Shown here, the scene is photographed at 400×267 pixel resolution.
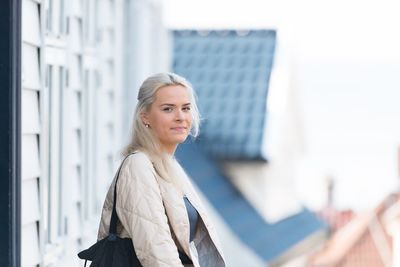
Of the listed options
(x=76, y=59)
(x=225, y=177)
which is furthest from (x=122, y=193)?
(x=225, y=177)

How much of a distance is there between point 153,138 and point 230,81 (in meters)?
14.8

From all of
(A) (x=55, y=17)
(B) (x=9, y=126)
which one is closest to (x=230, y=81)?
(A) (x=55, y=17)

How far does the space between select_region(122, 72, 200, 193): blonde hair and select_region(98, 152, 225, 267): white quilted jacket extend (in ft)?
0.16

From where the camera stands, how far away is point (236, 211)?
18.3 metres

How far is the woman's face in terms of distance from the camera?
5758 millimetres

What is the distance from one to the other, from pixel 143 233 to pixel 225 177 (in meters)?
13.5

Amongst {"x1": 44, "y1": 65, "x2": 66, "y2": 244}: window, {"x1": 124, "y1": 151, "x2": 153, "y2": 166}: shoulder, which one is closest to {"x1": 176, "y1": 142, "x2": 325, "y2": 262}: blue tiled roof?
{"x1": 44, "y1": 65, "x2": 66, "y2": 244}: window

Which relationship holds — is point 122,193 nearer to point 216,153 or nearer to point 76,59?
point 76,59

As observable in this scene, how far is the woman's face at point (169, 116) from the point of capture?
5758mm

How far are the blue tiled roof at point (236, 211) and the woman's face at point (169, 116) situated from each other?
1160 centimetres

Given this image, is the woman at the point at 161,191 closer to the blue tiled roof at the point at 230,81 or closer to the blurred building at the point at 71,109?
the blurred building at the point at 71,109

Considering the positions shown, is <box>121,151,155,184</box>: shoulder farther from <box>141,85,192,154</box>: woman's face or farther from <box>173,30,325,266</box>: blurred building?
<box>173,30,325,266</box>: blurred building

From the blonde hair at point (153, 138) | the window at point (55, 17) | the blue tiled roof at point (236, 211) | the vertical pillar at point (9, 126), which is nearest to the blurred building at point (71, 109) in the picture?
the window at point (55, 17)

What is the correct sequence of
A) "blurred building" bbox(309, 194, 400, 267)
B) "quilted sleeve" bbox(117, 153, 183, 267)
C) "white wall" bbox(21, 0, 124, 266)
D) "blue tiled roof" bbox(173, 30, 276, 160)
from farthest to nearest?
"blurred building" bbox(309, 194, 400, 267) → "blue tiled roof" bbox(173, 30, 276, 160) → "white wall" bbox(21, 0, 124, 266) → "quilted sleeve" bbox(117, 153, 183, 267)
